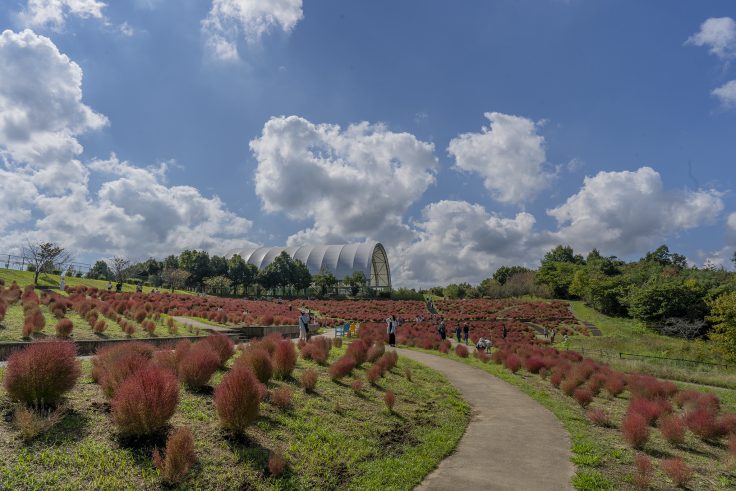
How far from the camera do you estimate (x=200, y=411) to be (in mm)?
7320

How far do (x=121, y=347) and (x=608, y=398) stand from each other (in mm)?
15062

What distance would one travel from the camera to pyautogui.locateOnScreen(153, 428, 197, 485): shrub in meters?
5.27

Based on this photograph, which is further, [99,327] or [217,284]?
[217,284]

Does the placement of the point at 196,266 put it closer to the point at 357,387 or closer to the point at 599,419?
the point at 357,387

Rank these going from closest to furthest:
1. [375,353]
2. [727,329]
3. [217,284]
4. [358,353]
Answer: [358,353]
[375,353]
[727,329]
[217,284]

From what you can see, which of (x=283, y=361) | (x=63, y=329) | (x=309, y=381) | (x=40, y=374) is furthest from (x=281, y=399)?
(x=63, y=329)

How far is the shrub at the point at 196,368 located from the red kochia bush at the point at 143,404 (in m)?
2.07

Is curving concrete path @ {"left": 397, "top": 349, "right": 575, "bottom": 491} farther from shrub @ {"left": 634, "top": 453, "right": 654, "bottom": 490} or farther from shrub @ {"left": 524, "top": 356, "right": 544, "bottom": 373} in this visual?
shrub @ {"left": 524, "top": 356, "right": 544, "bottom": 373}

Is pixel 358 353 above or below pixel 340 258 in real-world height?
below

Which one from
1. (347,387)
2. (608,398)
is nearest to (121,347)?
(347,387)

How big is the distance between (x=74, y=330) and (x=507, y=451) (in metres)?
15.1

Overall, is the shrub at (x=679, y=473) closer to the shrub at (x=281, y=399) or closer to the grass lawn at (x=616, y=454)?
the grass lawn at (x=616, y=454)

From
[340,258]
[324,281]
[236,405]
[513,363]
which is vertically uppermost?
[340,258]

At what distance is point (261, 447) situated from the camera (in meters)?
6.62
